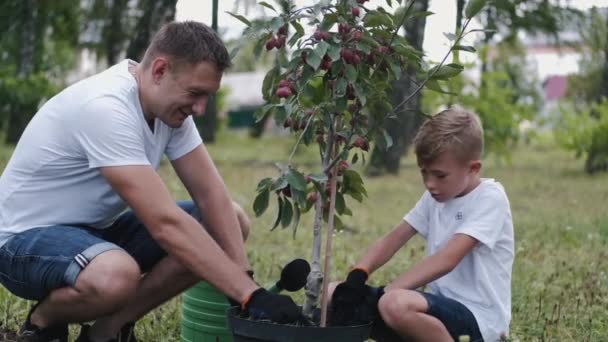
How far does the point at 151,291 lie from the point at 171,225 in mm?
572

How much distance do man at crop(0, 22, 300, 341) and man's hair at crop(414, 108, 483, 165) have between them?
750 mm

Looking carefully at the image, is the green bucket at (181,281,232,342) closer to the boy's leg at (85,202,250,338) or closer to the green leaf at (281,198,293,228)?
the boy's leg at (85,202,250,338)

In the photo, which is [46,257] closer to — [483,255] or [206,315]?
[206,315]

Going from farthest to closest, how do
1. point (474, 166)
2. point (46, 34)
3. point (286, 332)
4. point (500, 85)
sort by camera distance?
point (46, 34)
point (500, 85)
point (474, 166)
point (286, 332)

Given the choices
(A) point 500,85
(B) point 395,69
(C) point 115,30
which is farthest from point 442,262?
(C) point 115,30

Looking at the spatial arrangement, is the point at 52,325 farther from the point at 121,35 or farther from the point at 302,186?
the point at 121,35

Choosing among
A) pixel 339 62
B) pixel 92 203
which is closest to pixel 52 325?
pixel 92 203

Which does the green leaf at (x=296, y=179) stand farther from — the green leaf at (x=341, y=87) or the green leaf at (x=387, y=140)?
the green leaf at (x=387, y=140)

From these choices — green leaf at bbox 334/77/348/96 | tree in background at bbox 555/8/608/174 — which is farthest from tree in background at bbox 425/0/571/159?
green leaf at bbox 334/77/348/96

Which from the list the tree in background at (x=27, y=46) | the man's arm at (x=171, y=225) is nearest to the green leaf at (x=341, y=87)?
the man's arm at (x=171, y=225)

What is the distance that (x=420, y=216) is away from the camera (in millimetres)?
3484

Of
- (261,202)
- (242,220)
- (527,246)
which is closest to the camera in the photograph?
(261,202)

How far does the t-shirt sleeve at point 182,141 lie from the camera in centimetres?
344

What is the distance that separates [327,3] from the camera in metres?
2.80
